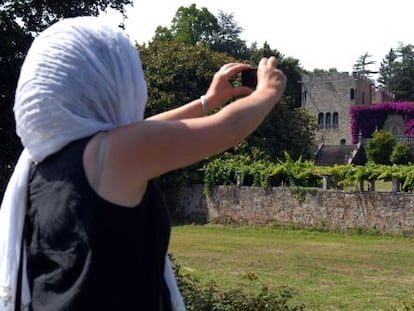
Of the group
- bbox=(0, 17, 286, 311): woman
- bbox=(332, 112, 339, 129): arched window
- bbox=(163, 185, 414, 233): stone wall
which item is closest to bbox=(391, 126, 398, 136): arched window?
bbox=(332, 112, 339, 129): arched window

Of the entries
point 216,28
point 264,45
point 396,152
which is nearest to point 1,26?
point 396,152

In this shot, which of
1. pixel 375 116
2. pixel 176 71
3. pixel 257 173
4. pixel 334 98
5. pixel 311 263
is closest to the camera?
pixel 311 263

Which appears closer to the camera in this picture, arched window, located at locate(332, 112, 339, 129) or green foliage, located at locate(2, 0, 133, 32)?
green foliage, located at locate(2, 0, 133, 32)

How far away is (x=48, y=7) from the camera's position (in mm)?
8375

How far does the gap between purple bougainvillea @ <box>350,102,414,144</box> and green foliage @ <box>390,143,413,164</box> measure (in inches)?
449

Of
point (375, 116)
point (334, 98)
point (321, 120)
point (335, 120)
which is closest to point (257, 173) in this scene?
point (375, 116)

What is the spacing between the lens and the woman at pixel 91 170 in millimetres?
1477

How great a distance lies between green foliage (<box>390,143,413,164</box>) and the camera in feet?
125

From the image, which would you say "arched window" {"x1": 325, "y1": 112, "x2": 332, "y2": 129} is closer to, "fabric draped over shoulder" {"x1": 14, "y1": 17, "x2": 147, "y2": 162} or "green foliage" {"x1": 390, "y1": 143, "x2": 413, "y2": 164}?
"green foliage" {"x1": 390, "y1": 143, "x2": 413, "y2": 164}

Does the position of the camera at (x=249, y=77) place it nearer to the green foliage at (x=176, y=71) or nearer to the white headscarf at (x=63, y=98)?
the white headscarf at (x=63, y=98)

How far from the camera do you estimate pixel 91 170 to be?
1485 millimetres

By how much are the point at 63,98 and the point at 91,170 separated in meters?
0.16

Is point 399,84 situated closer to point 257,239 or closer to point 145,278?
point 257,239

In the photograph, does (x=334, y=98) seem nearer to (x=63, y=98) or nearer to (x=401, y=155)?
(x=401, y=155)
